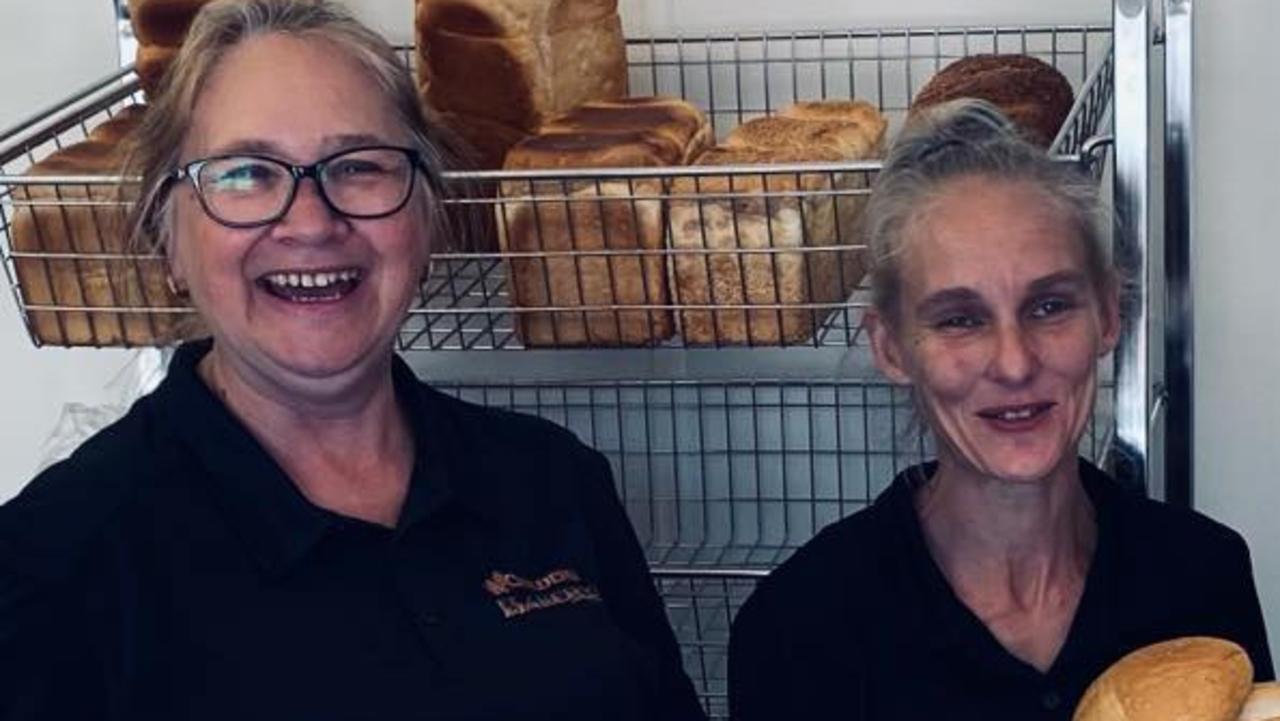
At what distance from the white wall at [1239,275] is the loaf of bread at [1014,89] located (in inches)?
9.9

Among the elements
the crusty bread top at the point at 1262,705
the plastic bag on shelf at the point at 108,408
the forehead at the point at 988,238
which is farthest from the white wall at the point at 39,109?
the crusty bread top at the point at 1262,705

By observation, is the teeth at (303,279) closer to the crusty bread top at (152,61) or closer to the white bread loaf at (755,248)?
the white bread loaf at (755,248)

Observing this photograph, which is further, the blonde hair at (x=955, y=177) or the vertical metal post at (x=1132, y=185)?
the vertical metal post at (x=1132, y=185)

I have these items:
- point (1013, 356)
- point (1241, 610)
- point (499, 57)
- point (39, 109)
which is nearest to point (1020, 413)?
point (1013, 356)

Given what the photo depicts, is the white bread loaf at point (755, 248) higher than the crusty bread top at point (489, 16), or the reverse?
the crusty bread top at point (489, 16)

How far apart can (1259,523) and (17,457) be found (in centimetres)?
139

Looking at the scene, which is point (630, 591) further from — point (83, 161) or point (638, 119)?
point (83, 161)

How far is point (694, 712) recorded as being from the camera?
1.67 m

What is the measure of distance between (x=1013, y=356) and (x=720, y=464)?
871 mm

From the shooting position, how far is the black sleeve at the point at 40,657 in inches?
51.8

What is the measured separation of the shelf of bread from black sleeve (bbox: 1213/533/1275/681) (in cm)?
33

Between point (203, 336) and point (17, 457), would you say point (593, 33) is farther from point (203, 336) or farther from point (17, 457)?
point (17, 457)

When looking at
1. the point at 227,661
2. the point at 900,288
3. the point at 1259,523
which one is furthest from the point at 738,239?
the point at 1259,523

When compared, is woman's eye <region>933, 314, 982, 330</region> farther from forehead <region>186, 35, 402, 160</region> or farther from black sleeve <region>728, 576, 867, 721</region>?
forehead <region>186, 35, 402, 160</region>
